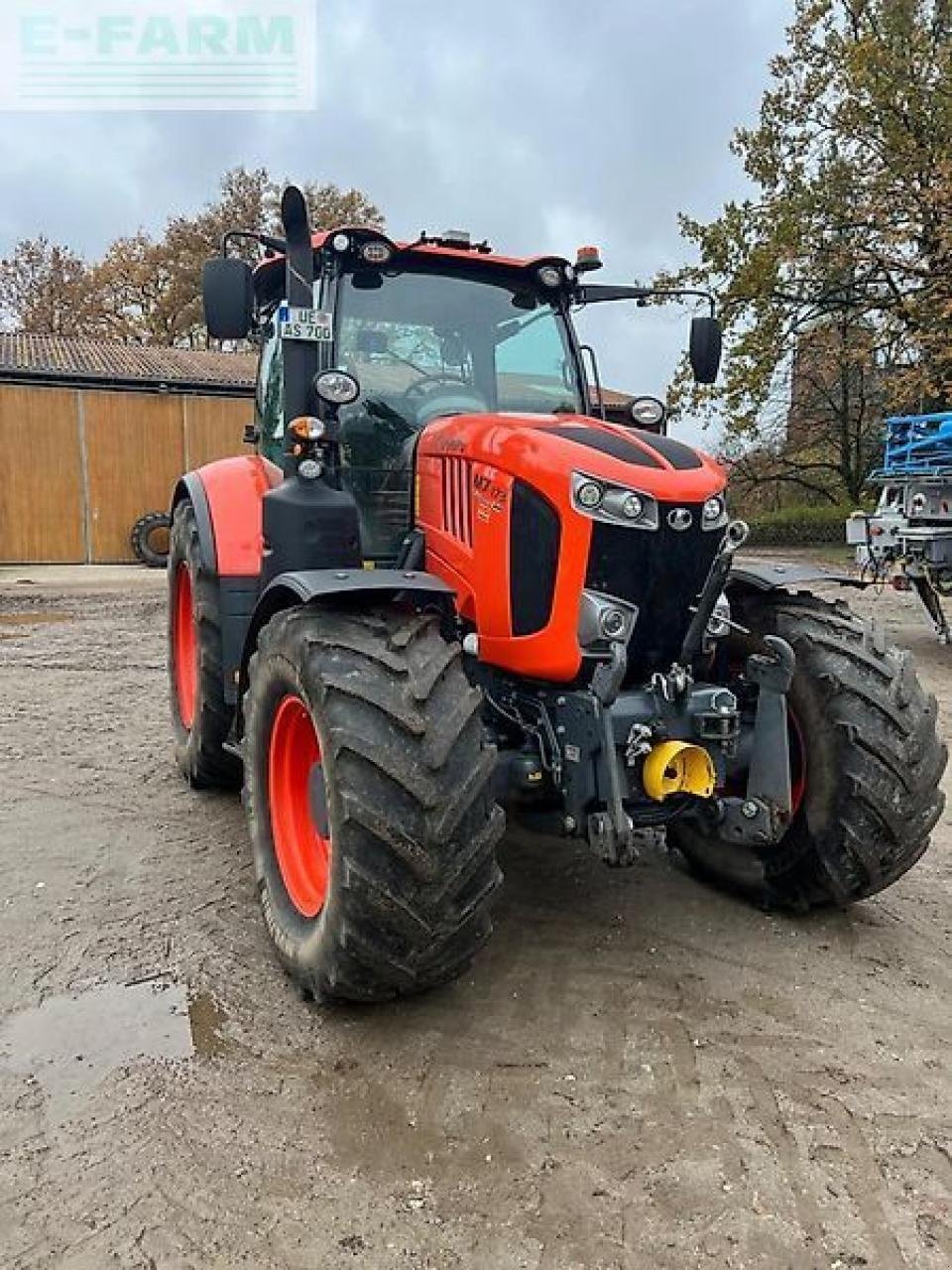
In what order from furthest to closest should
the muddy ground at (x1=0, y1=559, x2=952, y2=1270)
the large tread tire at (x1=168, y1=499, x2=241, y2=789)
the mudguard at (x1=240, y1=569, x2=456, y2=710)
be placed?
the large tread tire at (x1=168, y1=499, x2=241, y2=789), the mudguard at (x1=240, y1=569, x2=456, y2=710), the muddy ground at (x1=0, y1=559, x2=952, y2=1270)

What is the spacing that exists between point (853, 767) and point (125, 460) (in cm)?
1777

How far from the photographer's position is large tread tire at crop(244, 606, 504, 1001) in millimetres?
2662

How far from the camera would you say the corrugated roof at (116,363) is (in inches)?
738

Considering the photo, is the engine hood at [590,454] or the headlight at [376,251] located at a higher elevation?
the headlight at [376,251]

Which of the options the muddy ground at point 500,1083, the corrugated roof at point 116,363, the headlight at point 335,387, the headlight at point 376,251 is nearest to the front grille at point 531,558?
the headlight at point 335,387

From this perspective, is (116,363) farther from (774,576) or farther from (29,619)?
(774,576)

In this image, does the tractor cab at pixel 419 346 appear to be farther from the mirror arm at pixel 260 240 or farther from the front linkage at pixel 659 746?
the front linkage at pixel 659 746

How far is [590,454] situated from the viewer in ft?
10.2

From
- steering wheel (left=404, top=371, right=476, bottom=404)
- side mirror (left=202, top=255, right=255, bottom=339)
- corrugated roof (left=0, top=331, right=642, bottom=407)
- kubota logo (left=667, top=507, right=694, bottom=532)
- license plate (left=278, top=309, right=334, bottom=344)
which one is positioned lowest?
kubota logo (left=667, top=507, right=694, bottom=532)

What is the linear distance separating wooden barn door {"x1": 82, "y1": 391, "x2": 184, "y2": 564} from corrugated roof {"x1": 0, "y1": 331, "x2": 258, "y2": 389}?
459 millimetres

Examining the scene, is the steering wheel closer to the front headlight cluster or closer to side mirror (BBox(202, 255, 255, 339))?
side mirror (BBox(202, 255, 255, 339))

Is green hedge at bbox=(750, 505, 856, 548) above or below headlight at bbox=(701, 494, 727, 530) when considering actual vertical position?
below

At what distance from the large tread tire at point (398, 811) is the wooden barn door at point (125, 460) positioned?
1698cm

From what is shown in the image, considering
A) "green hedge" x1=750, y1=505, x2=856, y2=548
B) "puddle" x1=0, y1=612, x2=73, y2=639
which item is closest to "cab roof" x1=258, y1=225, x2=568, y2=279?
"puddle" x1=0, y1=612, x2=73, y2=639
